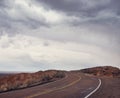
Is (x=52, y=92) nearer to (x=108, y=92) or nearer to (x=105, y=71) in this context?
(x=108, y=92)

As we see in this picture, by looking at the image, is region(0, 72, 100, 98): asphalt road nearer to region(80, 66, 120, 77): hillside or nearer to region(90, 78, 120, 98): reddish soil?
region(90, 78, 120, 98): reddish soil

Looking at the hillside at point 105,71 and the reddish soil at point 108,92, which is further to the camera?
the hillside at point 105,71

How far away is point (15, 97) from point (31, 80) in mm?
15183


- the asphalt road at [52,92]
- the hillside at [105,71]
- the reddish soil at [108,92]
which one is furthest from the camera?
the hillside at [105,71]

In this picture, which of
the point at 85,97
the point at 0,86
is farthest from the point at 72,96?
the point at 0,86

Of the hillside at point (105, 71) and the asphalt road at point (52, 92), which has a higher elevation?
the hillside at point (105, 71)

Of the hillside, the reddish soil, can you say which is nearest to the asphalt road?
the reddish soil

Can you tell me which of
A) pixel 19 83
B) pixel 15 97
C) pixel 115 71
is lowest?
pixel 15 97

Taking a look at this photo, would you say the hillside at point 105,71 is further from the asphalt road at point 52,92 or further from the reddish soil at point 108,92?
the asphalt road at point 52,92

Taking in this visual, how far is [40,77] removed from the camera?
1585 inches

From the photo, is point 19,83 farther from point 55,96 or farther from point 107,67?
point 107,67

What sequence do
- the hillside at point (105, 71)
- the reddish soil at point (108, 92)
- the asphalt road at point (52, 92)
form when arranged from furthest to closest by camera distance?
the hillside at point (105, 71)
the reddish soil at point (108, 92)
the asphalt road at point (52, 92)

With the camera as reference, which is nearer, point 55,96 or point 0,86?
point 55,96

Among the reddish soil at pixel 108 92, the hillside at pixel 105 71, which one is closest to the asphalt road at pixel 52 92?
the reddish soil at pixel 108 92
